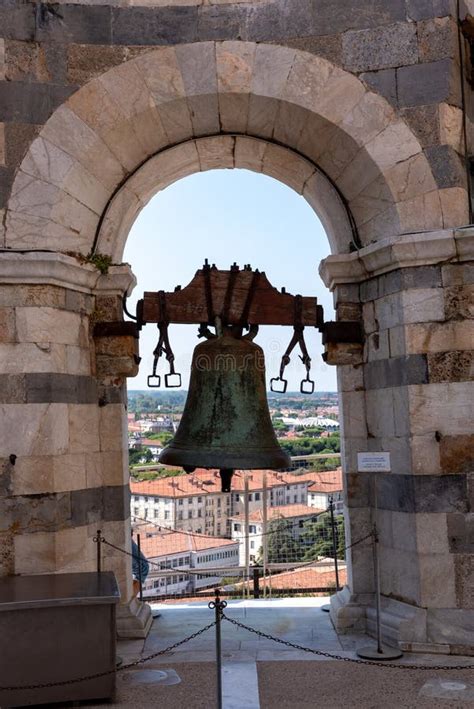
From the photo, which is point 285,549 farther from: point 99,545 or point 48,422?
point 48,422

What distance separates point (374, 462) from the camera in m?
5.34

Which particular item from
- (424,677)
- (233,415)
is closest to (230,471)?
(233,415)

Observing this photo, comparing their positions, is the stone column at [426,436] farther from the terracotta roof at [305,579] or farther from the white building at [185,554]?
the white building at [185,554]

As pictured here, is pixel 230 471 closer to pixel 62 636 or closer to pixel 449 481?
pixel 62 636

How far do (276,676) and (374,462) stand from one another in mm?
1557

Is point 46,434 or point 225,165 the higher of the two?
point 225,165

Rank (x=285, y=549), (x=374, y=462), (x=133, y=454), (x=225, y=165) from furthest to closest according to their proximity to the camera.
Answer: (x=133, y=454), (x=285, y=549), (x=225, y=165), (x=374, y=462)

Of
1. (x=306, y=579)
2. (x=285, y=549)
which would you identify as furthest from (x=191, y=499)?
(x=306, y=579)

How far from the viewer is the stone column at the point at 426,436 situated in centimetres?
506

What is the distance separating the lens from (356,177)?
5715mm

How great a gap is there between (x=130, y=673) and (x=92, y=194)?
10.9ft

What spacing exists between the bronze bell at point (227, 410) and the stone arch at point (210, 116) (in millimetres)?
1599

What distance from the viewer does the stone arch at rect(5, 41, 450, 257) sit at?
17.6ft

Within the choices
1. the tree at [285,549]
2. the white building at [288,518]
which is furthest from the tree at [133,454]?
the tree at [285,549]
